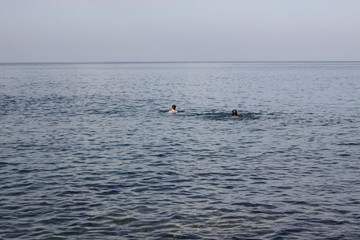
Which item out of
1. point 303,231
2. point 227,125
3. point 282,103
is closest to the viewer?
point 303,231

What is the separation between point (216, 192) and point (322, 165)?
8162 mm

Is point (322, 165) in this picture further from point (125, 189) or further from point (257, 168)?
point (125, 189)

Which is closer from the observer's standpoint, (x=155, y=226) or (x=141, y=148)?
(x=155, y=226)

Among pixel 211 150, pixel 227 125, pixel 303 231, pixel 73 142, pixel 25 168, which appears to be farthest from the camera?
pixel 227 125

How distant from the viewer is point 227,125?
4131 cm

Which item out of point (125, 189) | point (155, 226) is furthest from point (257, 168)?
point (155, 226)

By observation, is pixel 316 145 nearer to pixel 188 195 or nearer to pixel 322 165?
pixel 322 165

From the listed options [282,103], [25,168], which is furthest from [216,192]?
[282,103]

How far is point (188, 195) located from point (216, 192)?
1350mm

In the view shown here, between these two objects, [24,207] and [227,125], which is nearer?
[24,207]

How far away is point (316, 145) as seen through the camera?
31172 millimetres

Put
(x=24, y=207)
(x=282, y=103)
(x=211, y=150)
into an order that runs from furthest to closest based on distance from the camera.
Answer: (x=282, y=103)
(x=211, y=150)
(x=24, y=207)

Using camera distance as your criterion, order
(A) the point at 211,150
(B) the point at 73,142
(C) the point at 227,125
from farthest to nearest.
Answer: (C) the point at 227,125
(B) the point at 73,142
(A) the point at 211,150

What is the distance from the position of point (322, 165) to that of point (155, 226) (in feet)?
42.1
